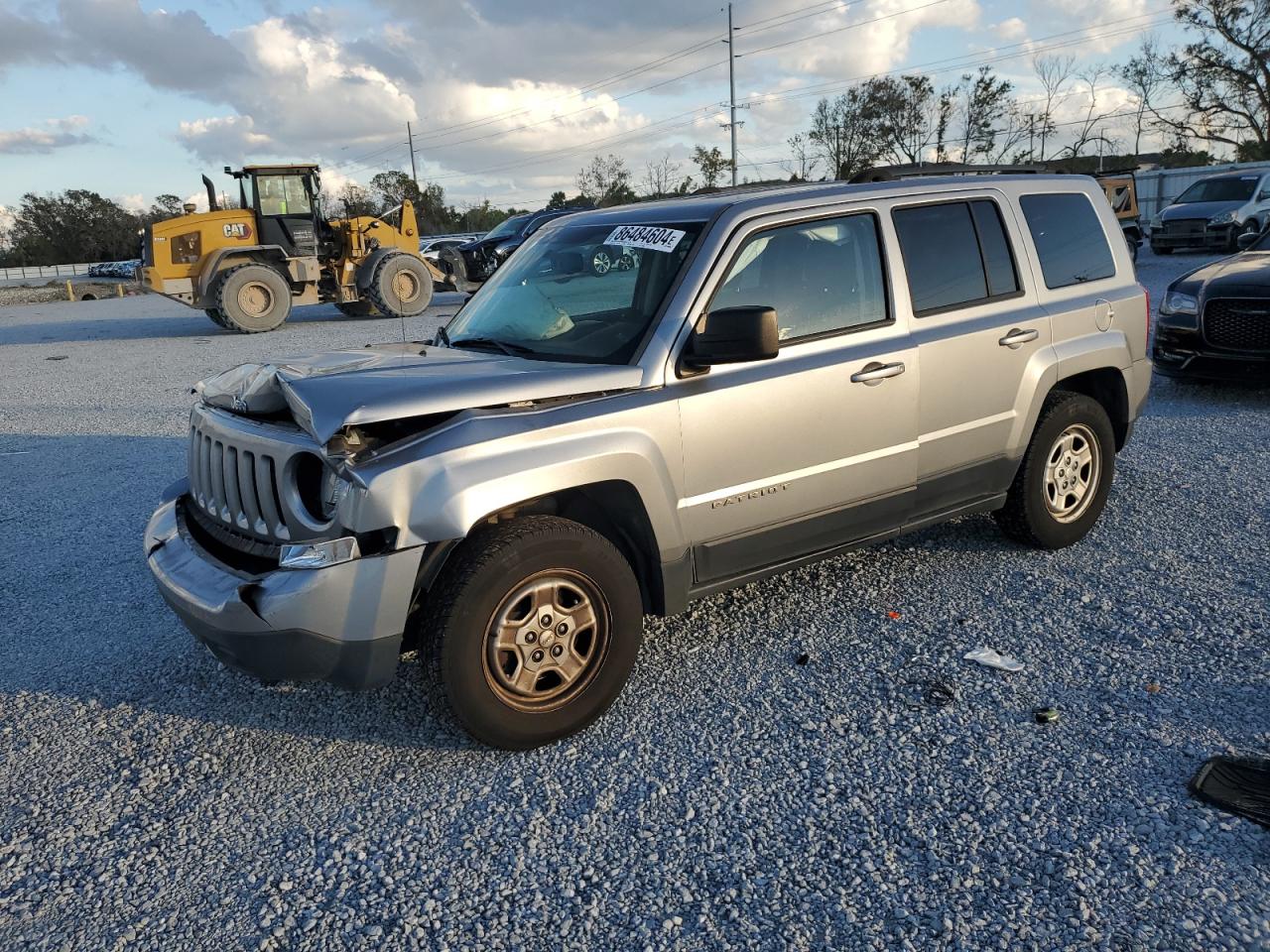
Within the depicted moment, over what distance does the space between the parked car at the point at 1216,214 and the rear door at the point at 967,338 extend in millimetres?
20129

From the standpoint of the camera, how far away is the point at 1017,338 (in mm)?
4582

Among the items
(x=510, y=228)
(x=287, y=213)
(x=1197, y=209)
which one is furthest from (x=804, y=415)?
(x=1197, y=209)

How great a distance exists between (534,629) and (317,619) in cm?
73

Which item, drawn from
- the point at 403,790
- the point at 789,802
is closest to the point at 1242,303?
the point at 789,802

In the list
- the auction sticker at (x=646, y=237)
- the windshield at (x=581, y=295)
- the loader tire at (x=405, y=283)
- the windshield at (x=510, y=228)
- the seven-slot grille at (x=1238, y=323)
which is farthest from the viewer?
the windshield at (x=510, y=228)

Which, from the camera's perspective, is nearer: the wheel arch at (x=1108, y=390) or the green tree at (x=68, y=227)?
the wheel arch at (x=1108, y=390)

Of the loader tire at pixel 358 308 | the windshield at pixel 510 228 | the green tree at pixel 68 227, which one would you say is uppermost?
the green tree at pixel 68 227

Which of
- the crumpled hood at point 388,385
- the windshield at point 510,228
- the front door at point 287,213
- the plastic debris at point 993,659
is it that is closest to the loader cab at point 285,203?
the front door at point 287,213

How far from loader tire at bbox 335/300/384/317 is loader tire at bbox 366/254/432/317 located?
2.37ft

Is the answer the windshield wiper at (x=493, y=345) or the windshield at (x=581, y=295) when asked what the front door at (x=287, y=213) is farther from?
the windshield wiper at (x=493, y=345)

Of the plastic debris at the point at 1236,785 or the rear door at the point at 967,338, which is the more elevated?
the rear door at the point at 967,338

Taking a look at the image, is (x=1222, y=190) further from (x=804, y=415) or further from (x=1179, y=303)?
(x=804, y=415)

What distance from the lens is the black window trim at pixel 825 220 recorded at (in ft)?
12.5

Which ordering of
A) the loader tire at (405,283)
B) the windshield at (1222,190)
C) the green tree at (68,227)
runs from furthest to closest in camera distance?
the green tree at (68,227) < the windshield at (1222,190) < the loader tire at (405,283)
